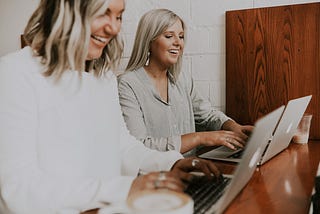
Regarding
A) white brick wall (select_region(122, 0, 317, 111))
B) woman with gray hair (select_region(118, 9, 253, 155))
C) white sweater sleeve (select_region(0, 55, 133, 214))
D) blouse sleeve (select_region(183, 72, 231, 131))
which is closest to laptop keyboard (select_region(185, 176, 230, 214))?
white sweater sleeve (select_region(0, 55, 133, 214))

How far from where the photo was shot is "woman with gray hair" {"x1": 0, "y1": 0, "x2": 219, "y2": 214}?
810 millimetres

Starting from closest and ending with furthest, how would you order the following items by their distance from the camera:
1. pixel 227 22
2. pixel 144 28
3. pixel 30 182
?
pixel 30 182, pixel 144 28, pixel 227 22

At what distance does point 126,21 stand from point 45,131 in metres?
1.37

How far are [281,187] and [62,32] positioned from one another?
700 mm

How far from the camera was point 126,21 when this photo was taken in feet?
7.13

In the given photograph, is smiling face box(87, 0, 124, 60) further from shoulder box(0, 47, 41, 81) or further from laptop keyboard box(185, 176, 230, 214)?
laptop keyboard box(185, 176, 230, 214)

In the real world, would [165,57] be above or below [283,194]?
above

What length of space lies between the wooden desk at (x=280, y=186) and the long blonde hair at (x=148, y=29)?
0.73m

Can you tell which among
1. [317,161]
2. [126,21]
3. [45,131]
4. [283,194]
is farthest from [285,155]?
[126,21]

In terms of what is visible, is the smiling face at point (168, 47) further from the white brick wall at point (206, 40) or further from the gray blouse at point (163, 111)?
the white brick wall at point (206, 40)

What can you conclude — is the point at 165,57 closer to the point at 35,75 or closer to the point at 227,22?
the point at 227,22

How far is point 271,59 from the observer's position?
188 cm

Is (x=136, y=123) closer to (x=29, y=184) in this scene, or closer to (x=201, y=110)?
(x=201, y=110)

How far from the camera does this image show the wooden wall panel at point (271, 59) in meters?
1.82
